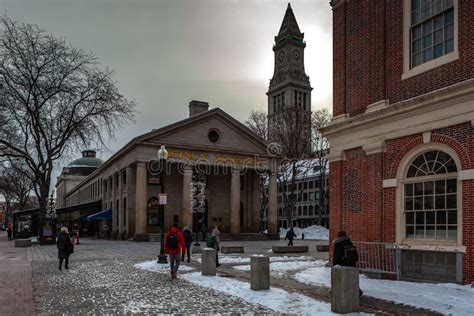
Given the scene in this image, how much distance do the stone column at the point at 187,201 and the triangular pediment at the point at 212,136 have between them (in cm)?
262

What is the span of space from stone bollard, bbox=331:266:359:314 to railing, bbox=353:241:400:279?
15.4 feet

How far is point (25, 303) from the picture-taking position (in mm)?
10477

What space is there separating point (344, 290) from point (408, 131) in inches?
249

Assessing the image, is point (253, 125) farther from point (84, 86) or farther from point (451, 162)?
point (451, 162)

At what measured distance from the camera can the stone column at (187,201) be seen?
1665 inches

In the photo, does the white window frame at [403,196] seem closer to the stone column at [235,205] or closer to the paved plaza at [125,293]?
the paved plaza at [125,293]

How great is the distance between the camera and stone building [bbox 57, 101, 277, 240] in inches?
1672

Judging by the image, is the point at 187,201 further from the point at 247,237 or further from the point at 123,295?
the point at 123,295

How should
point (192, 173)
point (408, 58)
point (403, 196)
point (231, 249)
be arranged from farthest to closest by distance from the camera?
point (192, 173), point (231, 249), point (408, 58), point (403, 196)

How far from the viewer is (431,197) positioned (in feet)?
42.5

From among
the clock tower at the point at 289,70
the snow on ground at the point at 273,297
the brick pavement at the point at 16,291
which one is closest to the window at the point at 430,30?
the snow on ground at the point at 273,297

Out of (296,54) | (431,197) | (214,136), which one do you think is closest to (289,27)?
(296,54)

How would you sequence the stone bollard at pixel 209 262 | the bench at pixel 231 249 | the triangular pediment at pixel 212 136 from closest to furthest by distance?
the stone bollard at pixel 209 262 < the bench at pixel 231 249 < the triangular pediment at pixel 212 136

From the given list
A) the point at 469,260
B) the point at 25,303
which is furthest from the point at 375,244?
the point at 25,303
